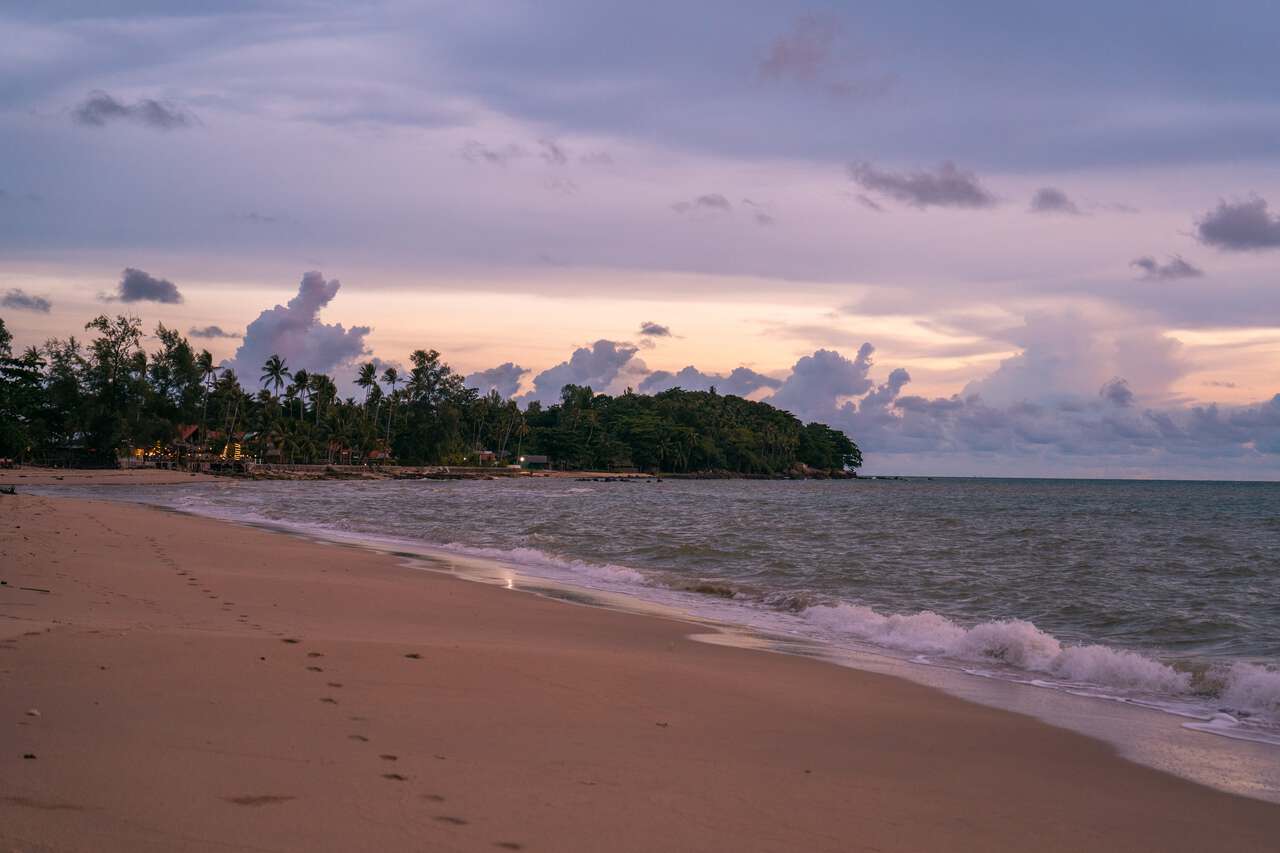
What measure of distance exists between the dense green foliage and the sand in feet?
172

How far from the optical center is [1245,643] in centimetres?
1317

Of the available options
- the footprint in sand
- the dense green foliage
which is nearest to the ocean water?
the footprint in sand

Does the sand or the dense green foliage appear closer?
the sand

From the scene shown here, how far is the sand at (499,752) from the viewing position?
168 inches

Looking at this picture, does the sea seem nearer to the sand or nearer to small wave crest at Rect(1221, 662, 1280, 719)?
small wave crest at Rect(1221, 662, 1280, 719)

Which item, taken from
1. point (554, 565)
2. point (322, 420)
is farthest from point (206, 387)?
point (554, 565)

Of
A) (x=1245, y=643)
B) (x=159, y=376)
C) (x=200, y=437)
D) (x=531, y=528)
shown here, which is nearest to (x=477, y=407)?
(x=200, y=437)

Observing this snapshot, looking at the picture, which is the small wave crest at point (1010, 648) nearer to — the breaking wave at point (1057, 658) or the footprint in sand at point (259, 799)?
the breaking wave at point (1057, 658)

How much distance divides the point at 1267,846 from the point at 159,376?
105752 mm

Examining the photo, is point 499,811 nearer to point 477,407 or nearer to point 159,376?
point 159,376

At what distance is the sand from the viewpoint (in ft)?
14.0

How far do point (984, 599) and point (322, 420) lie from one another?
108377 millimetres

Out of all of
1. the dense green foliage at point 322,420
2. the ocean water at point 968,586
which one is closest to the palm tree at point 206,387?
the dense green foliage at point 322,420

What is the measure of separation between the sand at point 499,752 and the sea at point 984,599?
1.36m
